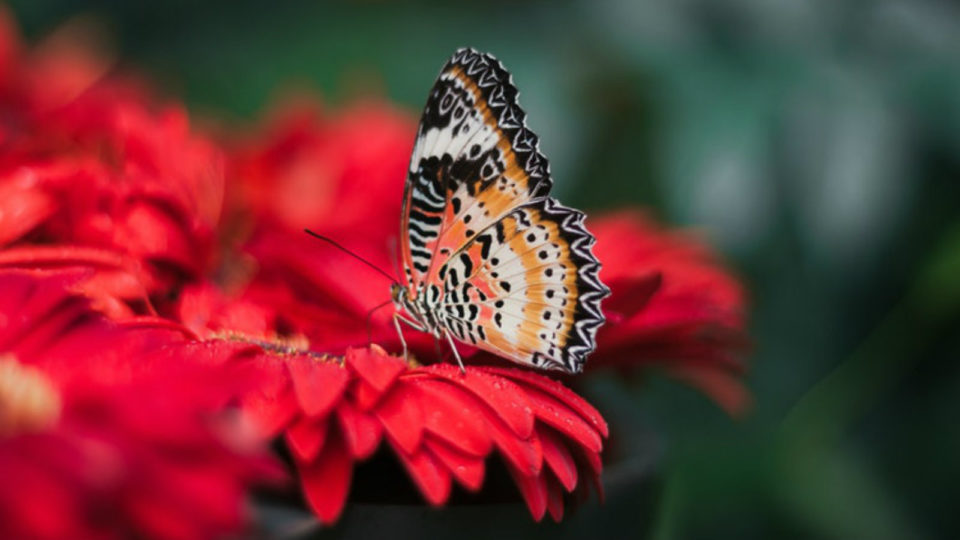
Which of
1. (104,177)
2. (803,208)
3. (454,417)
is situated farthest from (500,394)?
(803,208)

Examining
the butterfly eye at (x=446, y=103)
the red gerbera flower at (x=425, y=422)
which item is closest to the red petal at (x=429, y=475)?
the red gerbera flower at (x=425, y=422)

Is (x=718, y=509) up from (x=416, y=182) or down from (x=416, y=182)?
down

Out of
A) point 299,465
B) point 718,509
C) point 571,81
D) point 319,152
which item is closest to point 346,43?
point 571,81

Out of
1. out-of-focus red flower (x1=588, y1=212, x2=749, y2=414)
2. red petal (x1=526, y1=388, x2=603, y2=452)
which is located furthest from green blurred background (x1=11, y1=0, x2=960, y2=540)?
red petal (x1=526, y1=388, x2=603, y2=452)

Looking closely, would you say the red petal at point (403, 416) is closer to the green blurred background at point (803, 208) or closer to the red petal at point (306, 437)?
the red petal at point (306, 437)

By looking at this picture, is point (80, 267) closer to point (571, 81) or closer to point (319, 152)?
point (319, 152)

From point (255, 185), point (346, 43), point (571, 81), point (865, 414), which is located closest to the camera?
point (255, 185)
